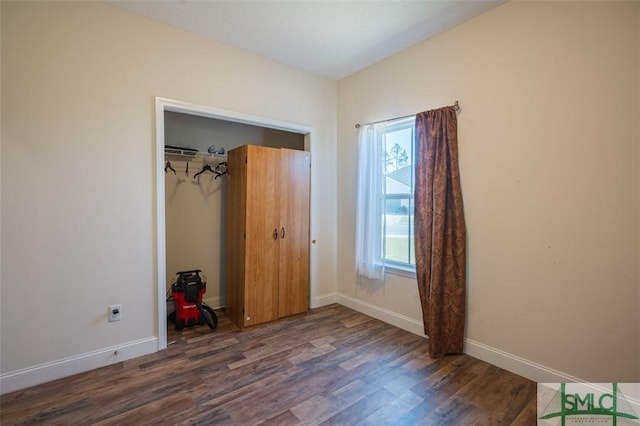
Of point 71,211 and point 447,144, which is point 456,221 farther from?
point 71,211

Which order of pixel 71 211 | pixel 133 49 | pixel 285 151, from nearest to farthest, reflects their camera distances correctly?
pixel 71 211 < pixel 133 49 < pixel 285 151

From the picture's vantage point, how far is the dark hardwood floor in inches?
71.3

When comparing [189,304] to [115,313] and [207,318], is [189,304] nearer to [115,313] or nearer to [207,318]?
[207,318]

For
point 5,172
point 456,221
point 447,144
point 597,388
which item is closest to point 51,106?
point 5,172

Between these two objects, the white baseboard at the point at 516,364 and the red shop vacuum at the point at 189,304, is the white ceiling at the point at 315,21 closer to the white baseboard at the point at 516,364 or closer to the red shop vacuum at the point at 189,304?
the red shop vacuum at the point at 189,304

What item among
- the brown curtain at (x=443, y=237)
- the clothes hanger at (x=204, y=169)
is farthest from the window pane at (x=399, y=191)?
the clothes hanger at (x=204, y=169)

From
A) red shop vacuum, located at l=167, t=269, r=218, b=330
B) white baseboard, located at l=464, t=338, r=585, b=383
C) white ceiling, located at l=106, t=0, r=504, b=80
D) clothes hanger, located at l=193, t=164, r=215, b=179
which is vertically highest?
white ceiling, located at l=106, t=0, r=504, b=80

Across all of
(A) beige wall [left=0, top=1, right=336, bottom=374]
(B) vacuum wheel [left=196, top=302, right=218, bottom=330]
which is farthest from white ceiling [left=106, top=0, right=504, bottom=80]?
(B) vacuum wheel [left=196, top=302, right=218, bottom=330]

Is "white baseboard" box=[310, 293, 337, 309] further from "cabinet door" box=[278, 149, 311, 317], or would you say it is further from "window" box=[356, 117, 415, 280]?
"window" box=[356, 117, 415, 280]

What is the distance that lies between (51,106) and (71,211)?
2.58 ft

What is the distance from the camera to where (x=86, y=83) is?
230cm

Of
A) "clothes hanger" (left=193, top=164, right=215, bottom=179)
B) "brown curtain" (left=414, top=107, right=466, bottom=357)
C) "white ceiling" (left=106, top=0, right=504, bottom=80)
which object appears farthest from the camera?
"clothes hanger" (left=193, top=164, right=215, bottom=179)

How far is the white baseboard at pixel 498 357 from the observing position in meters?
2.12

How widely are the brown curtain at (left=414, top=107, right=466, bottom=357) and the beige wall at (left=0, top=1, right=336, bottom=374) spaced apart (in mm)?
2281
